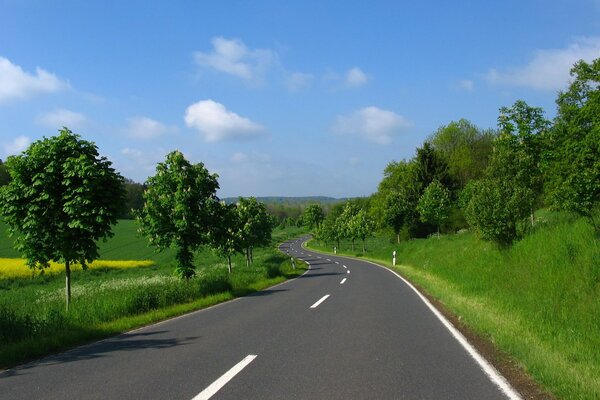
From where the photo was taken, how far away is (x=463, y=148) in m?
67.6

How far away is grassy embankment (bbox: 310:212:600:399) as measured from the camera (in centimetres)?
570

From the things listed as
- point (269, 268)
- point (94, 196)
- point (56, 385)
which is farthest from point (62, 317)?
point (269, 268)

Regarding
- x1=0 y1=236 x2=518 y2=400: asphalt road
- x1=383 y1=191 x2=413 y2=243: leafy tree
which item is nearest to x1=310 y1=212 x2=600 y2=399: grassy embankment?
x1=0 y1=236 x2=518 y2=400: asphalt road

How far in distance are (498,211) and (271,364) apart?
14.8 m

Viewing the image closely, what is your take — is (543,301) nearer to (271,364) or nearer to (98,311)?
(271,364)

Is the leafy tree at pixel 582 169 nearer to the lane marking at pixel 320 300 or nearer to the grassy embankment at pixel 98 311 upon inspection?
the lane marking at pixel 320 300

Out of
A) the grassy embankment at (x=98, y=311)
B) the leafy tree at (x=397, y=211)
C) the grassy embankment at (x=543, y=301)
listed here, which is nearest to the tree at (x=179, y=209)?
the grassy embankment at (x=98, y=311)

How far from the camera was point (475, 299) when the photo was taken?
12477 millimetres

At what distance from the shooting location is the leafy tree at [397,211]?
52062 millimetres

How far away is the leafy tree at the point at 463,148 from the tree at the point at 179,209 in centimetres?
5113

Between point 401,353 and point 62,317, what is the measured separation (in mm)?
7335

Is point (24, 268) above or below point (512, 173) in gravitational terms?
below

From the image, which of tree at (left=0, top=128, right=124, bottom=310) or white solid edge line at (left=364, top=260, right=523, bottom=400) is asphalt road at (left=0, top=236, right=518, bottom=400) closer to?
white solid edge line at (left=364, top=260, right=523, bottom=400)

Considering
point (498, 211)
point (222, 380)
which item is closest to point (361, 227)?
point (498, 211)
